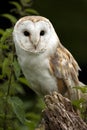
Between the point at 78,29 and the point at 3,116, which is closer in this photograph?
the point at 3,116

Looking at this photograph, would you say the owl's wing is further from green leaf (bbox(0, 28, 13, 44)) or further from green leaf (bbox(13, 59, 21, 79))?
green leaf (bbox(0, 28, 13, 44))

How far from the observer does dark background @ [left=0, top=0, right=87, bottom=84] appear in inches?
459

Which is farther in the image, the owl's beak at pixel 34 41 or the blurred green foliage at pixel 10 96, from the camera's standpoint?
the blurred green foliage at pixel 10 96

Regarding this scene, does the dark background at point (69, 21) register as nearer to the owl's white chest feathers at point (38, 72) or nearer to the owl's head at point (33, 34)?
the owl's white chest feathers at point (38, 72)

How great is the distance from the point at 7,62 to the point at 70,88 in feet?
1.89

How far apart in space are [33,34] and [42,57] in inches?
8.7

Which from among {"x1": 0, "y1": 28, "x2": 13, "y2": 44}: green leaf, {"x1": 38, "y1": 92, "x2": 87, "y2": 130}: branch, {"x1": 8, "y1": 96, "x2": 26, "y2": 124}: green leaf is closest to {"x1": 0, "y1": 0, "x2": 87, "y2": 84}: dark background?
{"x1": 0, "y1": 28, "x2": 13, "y2": 44}: green leaf

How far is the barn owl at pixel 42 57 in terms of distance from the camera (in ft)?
22.7

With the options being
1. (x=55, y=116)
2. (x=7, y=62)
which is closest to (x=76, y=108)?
(x=55, y=116)

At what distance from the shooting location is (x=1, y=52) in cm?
717

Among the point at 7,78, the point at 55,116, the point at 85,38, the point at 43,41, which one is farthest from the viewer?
the point at 85,38

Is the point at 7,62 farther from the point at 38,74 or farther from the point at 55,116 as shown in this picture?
the point at 55,116

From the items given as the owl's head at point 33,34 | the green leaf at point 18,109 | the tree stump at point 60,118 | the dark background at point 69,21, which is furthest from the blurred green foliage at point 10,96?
the dark background at point 69,21

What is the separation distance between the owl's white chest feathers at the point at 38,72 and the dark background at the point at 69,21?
14.6ft
